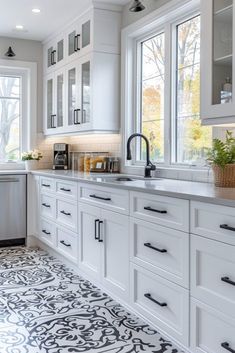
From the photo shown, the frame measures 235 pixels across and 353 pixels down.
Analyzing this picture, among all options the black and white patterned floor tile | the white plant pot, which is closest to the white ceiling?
the white plant pot

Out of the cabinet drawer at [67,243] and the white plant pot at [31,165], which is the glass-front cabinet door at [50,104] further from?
the cabinet drawer at [67,243]

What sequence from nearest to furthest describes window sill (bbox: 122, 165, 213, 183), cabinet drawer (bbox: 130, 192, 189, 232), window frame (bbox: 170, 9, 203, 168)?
cabinet drawer (bbox: 130, 192, 189, 232), window sill (bbox: 122, 165, 213, 183), window frame (bbox: 170, 9, 203, 168)

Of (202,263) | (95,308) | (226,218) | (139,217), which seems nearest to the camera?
(226,218)

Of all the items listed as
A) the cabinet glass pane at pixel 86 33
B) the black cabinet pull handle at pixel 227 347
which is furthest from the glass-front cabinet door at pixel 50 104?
the black cabinet pull handle at pixel 227 347

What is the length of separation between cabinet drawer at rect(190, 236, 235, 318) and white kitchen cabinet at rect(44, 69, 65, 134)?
3115 millimetres

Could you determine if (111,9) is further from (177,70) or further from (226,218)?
(226,218)

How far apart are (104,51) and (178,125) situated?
1.20 metres

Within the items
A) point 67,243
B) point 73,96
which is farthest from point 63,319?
point 73,96

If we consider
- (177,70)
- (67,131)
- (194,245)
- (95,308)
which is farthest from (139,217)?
(67,131)

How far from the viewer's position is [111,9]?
4.20 meters

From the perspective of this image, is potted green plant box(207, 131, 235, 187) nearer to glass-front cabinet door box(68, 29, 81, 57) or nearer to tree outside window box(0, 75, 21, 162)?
glass-front cabinet door box(68, 29, 81, 57)

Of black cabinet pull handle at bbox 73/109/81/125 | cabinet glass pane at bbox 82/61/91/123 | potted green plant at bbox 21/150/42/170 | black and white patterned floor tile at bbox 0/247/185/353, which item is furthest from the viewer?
potted green plant at bbox 21/150/42/170

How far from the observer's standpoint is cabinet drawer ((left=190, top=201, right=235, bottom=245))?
1.94 metres

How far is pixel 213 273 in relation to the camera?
2066mm
